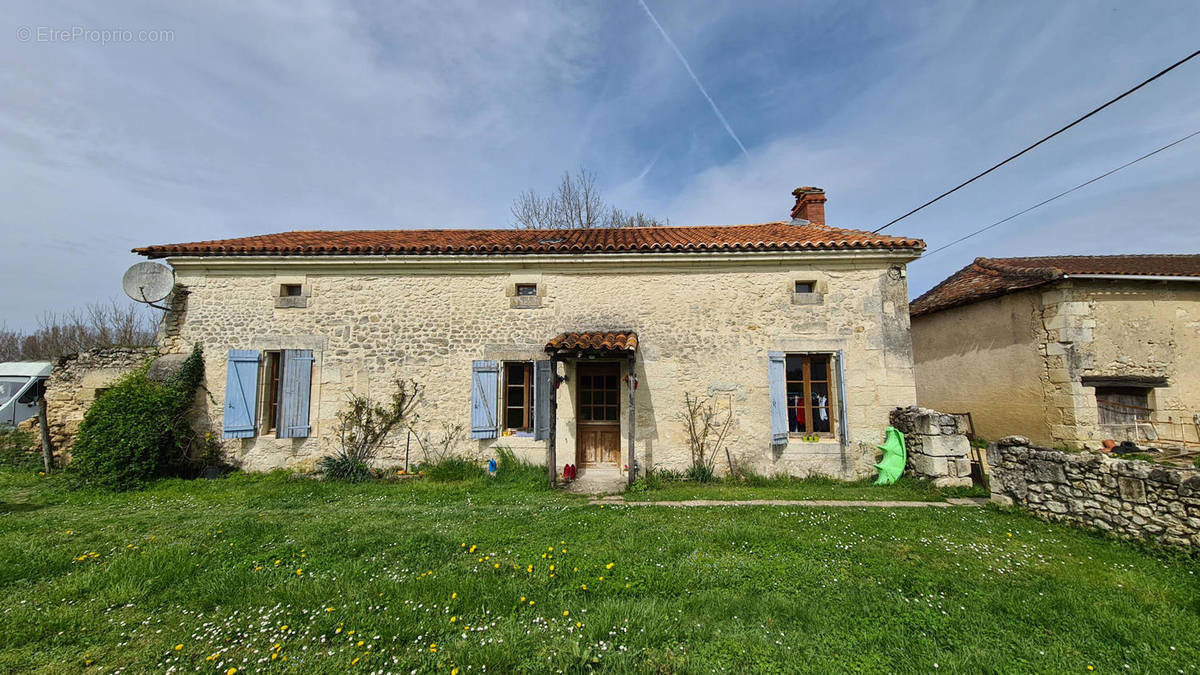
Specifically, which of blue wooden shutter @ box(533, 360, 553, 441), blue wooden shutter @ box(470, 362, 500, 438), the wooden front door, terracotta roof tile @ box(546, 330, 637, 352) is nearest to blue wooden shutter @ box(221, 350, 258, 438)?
blue wooden shutter @ box(470, 362, 500, 438)

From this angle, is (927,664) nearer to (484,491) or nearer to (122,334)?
(484,491)

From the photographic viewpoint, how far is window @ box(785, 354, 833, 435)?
7.70 m

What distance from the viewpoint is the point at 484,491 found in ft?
22.0

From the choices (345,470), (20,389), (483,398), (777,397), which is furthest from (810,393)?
(20,389)

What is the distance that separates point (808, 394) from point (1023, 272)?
5.42 meters

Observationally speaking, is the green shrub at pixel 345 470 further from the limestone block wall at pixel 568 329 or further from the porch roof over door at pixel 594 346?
the porch roof over door at pixel 594 346

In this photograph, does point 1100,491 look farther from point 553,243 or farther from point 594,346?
point 553,243

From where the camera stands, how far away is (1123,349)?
809 cm

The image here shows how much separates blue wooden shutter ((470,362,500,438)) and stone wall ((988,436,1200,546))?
23.5 ft

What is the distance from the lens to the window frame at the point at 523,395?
7.85 meters

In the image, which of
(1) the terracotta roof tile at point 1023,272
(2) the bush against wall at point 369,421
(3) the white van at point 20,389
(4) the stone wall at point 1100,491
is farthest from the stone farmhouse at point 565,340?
(3) the white van at point 20,389

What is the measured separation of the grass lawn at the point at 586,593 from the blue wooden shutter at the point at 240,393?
7.52 feet

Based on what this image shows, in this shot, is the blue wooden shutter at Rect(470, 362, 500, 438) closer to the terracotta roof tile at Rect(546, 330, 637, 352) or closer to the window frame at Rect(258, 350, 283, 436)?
the terracotta roof tile at Rect(546, 330, 637, 352)

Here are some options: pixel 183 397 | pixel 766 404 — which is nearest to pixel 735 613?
pixel 766 404
